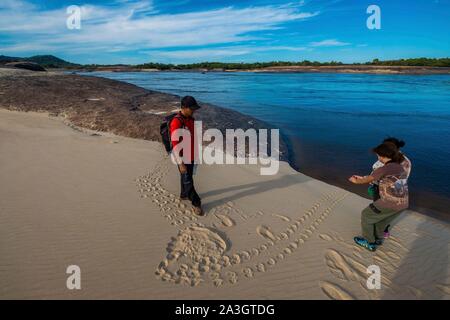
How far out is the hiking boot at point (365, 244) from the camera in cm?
462

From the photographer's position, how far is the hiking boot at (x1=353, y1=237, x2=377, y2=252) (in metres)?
4.62

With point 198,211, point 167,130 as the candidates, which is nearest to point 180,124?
point 167,130

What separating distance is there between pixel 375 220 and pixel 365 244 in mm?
510

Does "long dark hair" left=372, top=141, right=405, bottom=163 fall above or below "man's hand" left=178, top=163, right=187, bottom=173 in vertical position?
above

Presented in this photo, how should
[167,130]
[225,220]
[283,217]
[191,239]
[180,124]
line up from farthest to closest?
[283,217]
[225,220]
[167,130]
[180,124]
[191,239]

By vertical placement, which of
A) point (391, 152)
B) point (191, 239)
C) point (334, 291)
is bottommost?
point (334, 291)

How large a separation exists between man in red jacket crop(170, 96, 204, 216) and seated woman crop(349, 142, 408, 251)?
2660mm

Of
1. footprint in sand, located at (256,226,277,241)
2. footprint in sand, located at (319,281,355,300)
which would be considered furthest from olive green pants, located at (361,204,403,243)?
footprint in sand, located at (256,226,277,241)

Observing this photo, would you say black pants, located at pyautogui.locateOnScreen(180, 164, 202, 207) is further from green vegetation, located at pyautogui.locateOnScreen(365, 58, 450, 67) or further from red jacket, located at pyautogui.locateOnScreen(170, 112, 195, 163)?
green vegetation, located at pyautogui.locateOnScreen(365, 58, 450, 67)

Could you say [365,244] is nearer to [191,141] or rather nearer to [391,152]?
[391,152]

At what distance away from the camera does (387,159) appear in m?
3.99

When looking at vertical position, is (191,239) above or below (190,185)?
below

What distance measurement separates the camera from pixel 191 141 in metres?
4.98
